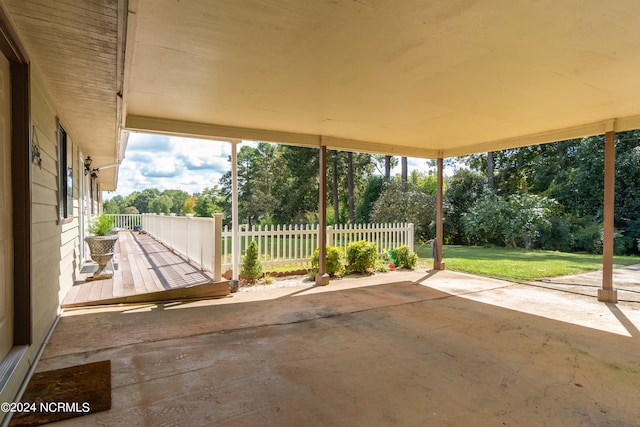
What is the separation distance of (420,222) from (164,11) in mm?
13498

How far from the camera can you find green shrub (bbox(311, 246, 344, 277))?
272 inches

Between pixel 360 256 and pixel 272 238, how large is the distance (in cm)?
193

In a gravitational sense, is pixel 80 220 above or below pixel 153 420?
above

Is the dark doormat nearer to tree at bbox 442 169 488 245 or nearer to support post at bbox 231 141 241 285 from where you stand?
support post at bbox 231 141 241 285

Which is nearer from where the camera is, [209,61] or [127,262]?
[209,61]

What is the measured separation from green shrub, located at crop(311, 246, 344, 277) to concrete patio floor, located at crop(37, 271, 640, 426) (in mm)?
1842

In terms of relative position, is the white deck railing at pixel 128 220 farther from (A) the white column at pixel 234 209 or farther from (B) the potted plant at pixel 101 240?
(A) the white column at pixel 234 209

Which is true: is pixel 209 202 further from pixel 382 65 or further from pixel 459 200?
pixel 382 65

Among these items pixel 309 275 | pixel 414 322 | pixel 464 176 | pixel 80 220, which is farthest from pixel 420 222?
pixel 80 220

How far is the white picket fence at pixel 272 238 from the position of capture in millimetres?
6028

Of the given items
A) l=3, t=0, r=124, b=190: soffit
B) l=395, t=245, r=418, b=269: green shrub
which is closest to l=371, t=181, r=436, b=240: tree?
l=395, t=245, r=418, b=269: green shrub

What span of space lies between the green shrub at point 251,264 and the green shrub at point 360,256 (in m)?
2.07

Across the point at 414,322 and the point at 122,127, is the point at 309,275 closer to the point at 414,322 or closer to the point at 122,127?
the point at 414,322

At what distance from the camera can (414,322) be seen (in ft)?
13.5
